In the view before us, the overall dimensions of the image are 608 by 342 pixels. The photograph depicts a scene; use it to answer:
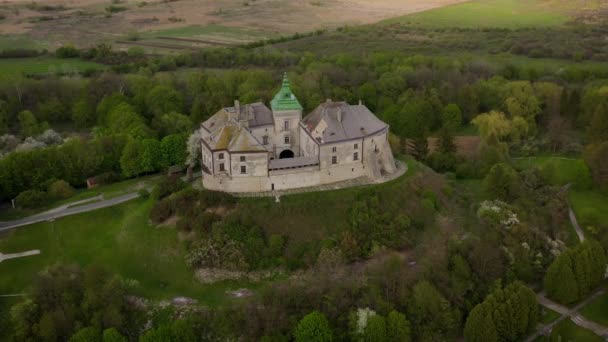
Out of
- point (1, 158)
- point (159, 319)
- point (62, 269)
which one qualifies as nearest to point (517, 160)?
point (159, 319)

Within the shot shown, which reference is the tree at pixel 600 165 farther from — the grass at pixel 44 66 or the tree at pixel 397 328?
the grass at pixel 44 66

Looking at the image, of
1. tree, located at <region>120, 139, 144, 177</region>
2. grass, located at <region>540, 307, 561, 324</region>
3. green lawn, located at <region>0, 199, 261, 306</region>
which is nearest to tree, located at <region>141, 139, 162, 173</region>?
tree, located at <region>120, 139, 144, 177</region>

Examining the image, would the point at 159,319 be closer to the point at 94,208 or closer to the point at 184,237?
the point at 184,237

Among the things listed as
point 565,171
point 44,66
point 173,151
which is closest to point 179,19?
point 44,66

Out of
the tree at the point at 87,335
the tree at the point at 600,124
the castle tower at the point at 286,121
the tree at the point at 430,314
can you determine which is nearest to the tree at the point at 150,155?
the castle tower at the point at 286,121

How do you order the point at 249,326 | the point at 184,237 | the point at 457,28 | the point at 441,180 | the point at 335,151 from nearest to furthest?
the point at 249,326 < the point at 184,237 < the point at 335,151 < the point at 441,180 < the point at 457,28

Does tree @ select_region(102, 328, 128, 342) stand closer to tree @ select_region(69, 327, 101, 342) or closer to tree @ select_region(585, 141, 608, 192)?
tree @ select_region(69, 327, 101, 342)

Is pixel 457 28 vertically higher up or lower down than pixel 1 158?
higher up
